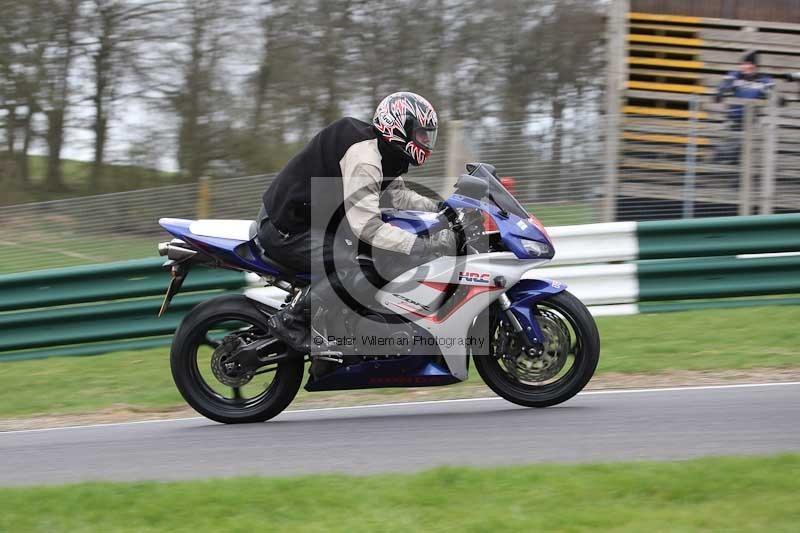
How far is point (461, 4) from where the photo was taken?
16.2 m

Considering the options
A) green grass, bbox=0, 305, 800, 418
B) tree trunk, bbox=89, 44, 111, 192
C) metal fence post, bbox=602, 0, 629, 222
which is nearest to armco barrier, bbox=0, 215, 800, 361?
green grass, bbox=0, 305, 800, 418

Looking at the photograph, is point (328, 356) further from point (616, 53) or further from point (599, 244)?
point (616, 53)

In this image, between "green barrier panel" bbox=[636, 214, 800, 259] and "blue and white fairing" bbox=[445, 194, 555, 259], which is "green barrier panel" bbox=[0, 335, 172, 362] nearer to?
"blue and white fairing" bbox=[445, 194, 555, 259]

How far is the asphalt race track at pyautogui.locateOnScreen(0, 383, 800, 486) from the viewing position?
200 inches

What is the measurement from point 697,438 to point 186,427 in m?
2.97

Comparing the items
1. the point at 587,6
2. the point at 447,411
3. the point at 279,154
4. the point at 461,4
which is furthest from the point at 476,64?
the point at 447,411

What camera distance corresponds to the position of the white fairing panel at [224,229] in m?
6.09

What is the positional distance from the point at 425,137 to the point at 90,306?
4344 mm

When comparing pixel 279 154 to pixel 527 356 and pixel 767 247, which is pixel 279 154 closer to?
pixel 767 247

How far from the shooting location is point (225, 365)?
6133mm

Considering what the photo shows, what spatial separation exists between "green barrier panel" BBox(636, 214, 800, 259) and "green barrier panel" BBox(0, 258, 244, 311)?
12.1ft

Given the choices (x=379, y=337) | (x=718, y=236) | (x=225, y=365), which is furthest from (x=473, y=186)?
(x=718, y=236)

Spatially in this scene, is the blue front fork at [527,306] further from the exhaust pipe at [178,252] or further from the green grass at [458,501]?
the exhaust pipe at [178,252]

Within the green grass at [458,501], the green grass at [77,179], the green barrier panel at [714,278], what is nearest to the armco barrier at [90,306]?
the green barrier panel at [714,278]
